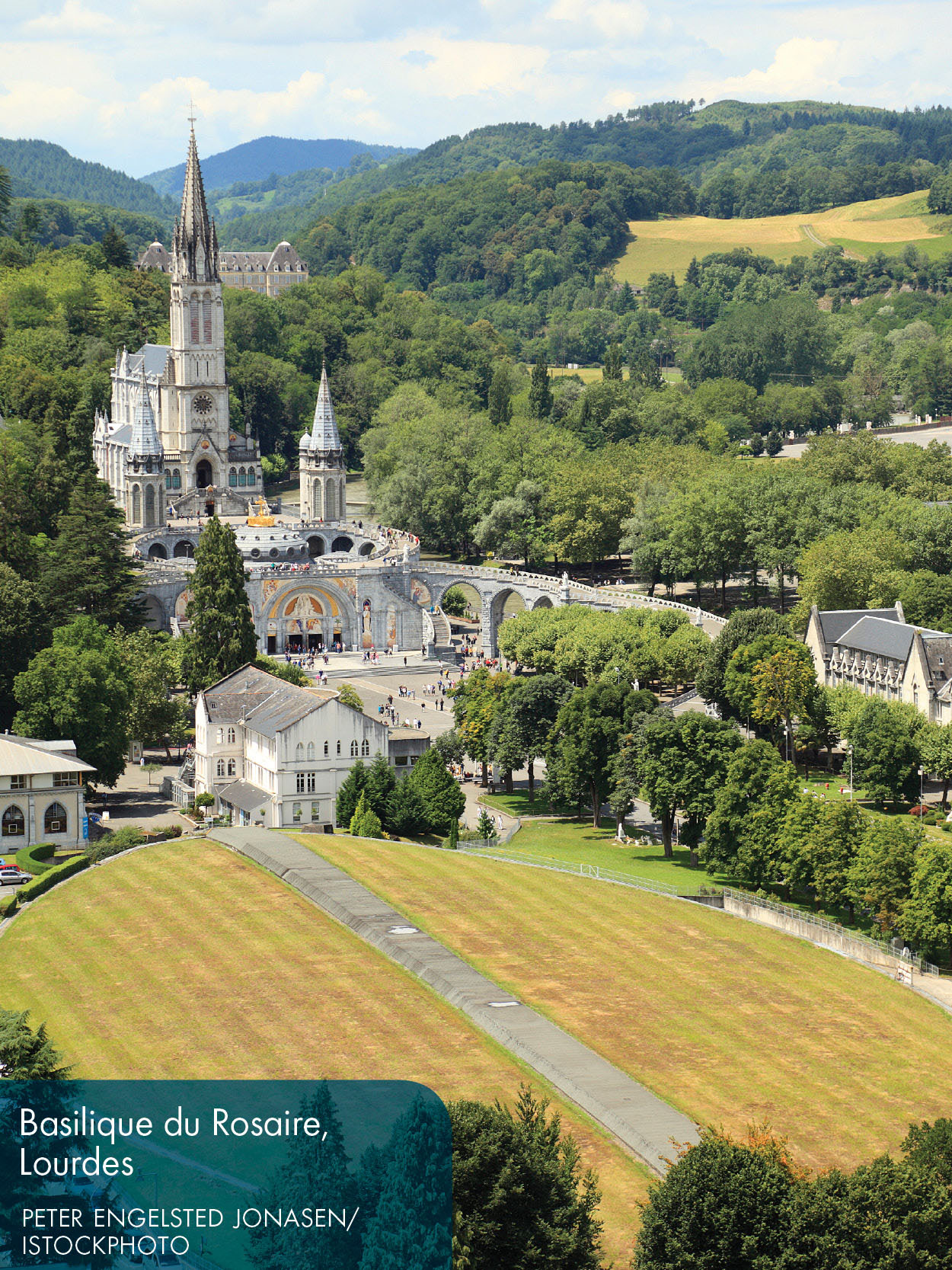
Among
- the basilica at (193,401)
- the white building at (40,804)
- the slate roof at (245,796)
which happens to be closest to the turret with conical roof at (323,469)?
the basilica at (193,401)

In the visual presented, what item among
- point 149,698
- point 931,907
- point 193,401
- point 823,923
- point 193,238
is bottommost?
point 823,923

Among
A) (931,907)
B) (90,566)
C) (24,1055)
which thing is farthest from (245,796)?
(24,1055)

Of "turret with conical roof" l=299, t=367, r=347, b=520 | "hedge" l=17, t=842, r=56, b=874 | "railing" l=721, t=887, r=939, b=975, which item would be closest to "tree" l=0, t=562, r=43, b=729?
"hedge" l=17, t=842, r=56, b=874

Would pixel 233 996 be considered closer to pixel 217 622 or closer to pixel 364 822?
pixel 364 822

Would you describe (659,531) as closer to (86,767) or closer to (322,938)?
(86,767)

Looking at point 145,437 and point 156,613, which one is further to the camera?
point 145,437

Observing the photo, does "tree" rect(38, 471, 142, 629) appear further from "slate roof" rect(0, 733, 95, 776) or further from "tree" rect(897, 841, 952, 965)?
"tree" rect(897, 841, 952, 965)

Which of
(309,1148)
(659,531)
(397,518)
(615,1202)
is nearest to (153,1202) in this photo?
(309,1148)
